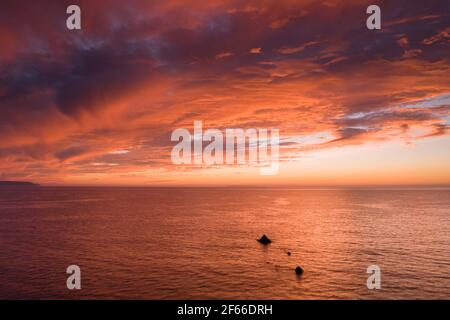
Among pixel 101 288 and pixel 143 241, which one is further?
pixel 143 241

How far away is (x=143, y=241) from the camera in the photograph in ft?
230

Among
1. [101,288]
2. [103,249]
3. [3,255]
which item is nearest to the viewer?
[101,288]

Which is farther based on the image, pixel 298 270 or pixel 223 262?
pixel 223 262

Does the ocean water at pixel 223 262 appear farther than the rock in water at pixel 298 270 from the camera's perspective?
No

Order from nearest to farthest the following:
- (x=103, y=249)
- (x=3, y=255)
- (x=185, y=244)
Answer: (x=3, y=255), (x=103, y=249), (x=185, y=244)

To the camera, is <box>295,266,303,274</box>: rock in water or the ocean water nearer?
the ocean water
